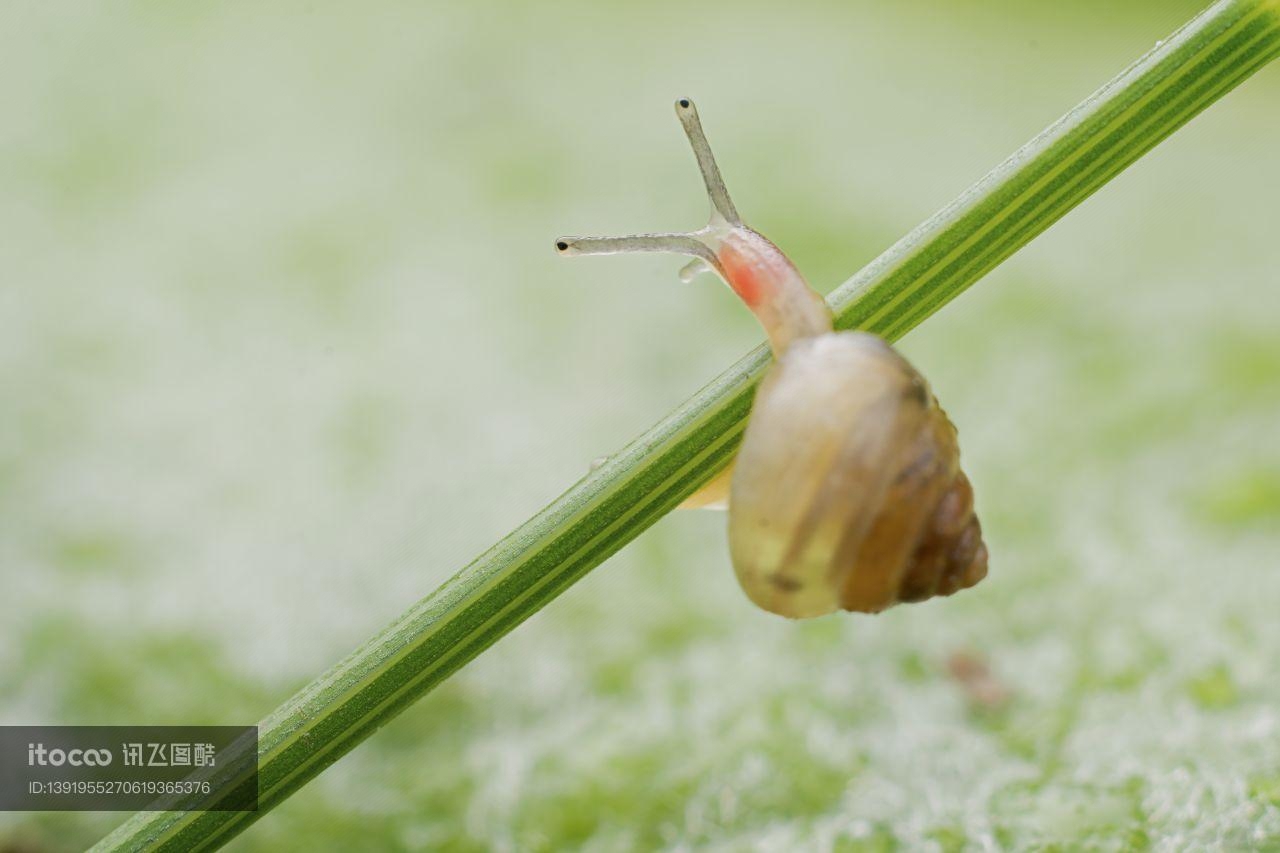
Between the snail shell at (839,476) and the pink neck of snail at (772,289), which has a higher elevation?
the pink neck of snail at (772,289)

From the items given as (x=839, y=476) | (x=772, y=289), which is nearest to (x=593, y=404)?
(x=772, y=289)

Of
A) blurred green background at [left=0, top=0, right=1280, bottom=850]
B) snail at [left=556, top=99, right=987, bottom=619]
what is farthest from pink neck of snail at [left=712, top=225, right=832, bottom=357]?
blurred green background at [left=0, top=0, right=1280, bottom=850]

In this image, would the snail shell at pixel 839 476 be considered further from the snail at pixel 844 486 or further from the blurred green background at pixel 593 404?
the blurred green background at pixel 593 404

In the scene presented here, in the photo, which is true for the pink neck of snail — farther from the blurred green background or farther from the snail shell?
the blurred green background

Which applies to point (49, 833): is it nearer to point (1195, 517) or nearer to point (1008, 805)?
point (1008, 805)

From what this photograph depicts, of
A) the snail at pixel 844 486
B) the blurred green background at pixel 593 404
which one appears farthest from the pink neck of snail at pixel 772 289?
the blurred green background at pixel 593 404

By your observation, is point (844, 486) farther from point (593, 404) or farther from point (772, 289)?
point (593, 404)
